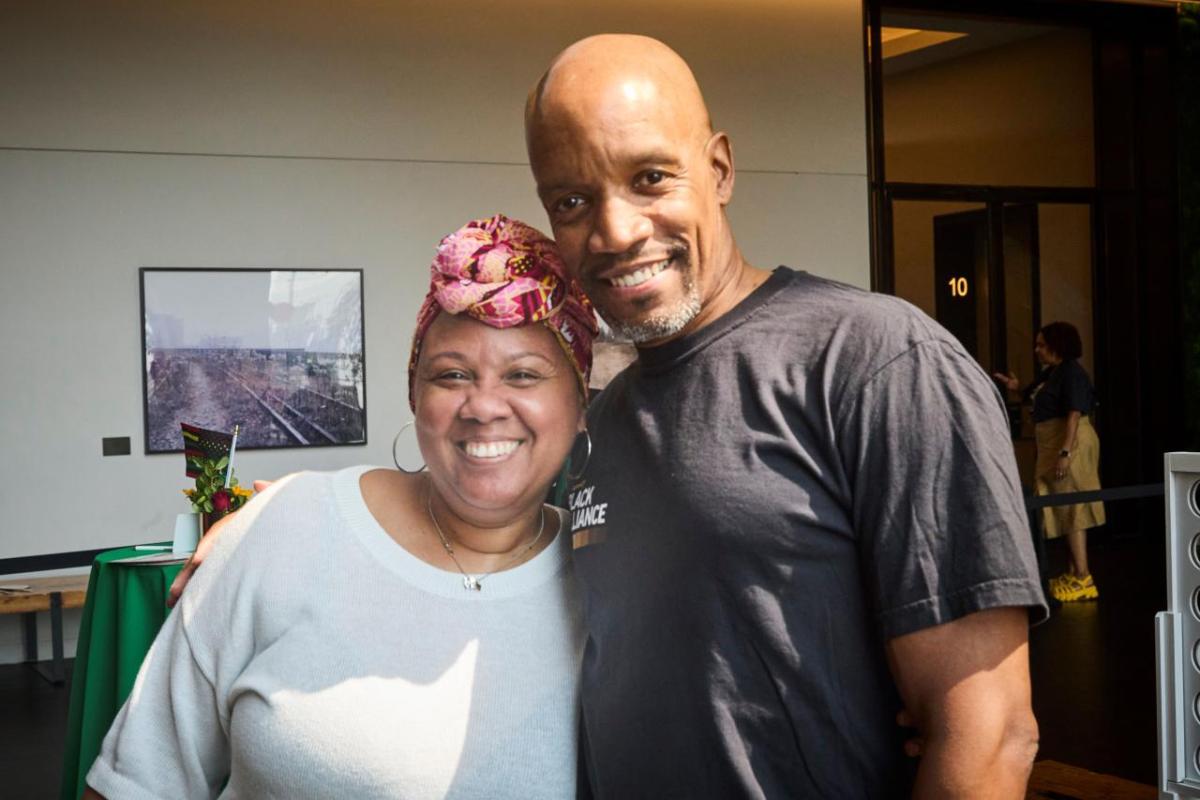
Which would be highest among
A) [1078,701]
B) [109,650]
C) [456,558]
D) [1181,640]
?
[456,558]

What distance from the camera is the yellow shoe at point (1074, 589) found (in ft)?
29.2

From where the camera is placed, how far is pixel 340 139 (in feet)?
27.9

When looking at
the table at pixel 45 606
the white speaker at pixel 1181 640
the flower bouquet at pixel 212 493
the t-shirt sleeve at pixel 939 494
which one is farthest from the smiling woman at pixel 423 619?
the table at pixel 45 606

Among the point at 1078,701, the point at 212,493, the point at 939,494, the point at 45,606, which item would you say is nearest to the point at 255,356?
the point at 45,606

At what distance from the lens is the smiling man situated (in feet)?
4.69

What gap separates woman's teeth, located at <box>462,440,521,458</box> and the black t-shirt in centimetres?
18

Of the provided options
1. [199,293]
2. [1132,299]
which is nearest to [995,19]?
[1132,299]

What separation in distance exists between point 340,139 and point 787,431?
741 cm

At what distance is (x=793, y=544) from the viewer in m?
1.52

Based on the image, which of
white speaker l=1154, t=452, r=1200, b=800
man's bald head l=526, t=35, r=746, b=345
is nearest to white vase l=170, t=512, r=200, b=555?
white speaker l=1154, t=452, r=1200, b=800

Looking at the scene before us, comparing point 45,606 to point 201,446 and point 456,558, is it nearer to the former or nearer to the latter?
point 201,446

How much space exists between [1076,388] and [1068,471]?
563mm

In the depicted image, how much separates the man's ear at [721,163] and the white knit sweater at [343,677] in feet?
1.91

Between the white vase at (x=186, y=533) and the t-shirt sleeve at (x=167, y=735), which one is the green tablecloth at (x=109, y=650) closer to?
the white vase at (x=186, y=533)
